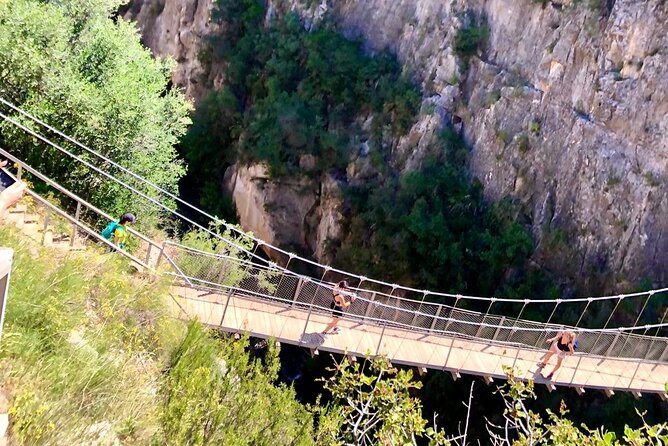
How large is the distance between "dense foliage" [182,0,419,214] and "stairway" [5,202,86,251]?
11135 millimetres

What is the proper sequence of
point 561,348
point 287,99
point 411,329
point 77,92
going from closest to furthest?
point 561,348 < point 411,329 < point 77,92 < point 287,99

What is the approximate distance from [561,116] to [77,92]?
10.5 metres

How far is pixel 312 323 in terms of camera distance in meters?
8.41

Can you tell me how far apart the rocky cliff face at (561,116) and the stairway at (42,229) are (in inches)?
420

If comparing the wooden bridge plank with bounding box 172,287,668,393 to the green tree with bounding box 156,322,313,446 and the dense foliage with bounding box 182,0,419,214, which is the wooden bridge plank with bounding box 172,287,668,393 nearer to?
the green tree with bounding box 156,322,313,446

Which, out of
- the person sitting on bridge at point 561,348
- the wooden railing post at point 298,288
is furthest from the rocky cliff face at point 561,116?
the wooden railing post at point 298,288

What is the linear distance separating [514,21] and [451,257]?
648cm

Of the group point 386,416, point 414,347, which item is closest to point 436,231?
point 414,347

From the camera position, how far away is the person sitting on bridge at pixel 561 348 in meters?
8.82

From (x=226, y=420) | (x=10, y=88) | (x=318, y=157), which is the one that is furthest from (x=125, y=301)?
(x=318, y=157)

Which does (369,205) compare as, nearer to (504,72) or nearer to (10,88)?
(504,72)

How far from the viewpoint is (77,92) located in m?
9.52

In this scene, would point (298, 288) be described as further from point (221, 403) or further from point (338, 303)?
point (221, 403)

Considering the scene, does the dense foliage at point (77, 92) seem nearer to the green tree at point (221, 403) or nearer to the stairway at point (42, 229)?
the stairway at point (42, 229)
